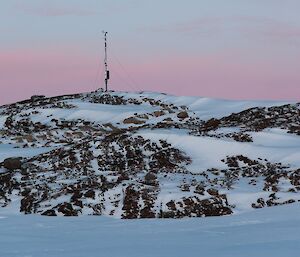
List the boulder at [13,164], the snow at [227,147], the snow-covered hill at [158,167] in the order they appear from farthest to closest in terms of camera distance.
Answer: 1. the boulder at [13,164]
2. the snow at [227,147]
3. the snow-covered hill at [158,167]

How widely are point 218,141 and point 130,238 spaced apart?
1319 cm

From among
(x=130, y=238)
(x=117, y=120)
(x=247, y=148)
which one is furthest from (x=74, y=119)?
(x=130, y=238)

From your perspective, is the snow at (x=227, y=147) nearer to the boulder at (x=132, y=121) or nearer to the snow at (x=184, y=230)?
the snow at (x=184, y=230)

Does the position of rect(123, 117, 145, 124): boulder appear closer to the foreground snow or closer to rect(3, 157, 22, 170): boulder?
rect(3, 157, 22, 170): boulder

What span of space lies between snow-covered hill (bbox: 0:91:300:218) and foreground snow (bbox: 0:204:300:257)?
126 inches

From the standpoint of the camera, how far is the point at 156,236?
319 inches

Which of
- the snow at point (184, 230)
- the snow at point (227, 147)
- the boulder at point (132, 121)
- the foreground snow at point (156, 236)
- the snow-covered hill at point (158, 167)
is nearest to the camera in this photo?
the foreground snow at point (156, 236)

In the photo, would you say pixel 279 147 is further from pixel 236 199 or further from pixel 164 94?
pixel 164 94

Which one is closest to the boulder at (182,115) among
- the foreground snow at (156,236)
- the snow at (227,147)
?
the snow at (227,147)

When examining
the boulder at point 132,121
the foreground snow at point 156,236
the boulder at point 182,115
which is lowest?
the foreground snow at point 156,236

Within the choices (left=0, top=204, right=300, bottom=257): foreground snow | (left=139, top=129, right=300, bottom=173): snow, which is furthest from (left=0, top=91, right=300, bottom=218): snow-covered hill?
(left=0, top=204, right=300, bottom=257): foreground snow

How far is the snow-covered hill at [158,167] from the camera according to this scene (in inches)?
566

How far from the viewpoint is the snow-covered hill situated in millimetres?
14383

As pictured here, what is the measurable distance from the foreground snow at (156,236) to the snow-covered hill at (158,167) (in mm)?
3212
